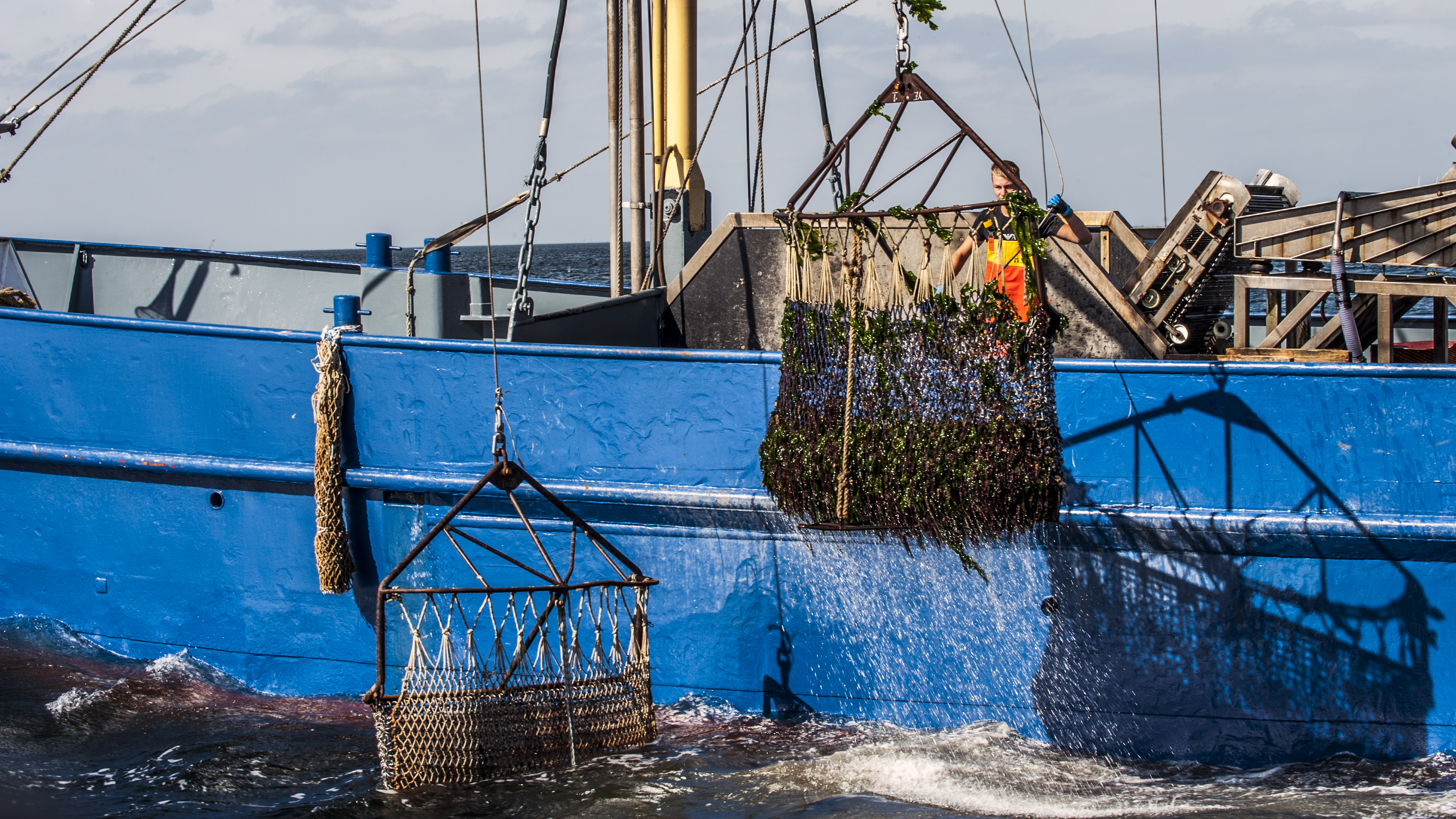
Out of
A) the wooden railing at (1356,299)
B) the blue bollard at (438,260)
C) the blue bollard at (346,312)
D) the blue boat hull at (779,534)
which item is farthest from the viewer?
the blue bollard at (438,260)

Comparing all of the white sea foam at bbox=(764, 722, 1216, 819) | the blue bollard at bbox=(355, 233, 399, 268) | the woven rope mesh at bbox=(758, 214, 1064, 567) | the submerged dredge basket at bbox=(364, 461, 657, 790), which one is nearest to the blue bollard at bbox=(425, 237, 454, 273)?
the blue bollard at bbox=(355, 233, 399, 268)

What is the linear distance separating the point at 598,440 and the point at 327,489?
135 cm

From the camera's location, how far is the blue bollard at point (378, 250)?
8086 mm

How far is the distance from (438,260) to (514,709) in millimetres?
3741

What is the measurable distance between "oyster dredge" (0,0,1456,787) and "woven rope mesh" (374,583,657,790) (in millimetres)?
17

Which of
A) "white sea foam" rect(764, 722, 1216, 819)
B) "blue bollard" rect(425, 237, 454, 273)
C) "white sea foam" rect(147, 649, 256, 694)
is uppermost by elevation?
"blue bollard" rect(425, 237, 454, 273)

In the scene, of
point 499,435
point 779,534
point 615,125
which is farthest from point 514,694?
point 615,125

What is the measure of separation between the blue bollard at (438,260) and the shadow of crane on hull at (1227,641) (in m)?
4.48

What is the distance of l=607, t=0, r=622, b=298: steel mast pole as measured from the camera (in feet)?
21.8


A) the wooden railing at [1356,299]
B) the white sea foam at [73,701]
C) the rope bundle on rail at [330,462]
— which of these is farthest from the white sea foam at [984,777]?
the white sea foam at [73,701]

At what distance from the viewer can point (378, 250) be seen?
812cm

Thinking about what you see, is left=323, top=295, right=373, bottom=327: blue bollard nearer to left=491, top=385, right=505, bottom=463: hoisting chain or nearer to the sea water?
left=491, top=385, right=505, bottom=463: hoisting chain

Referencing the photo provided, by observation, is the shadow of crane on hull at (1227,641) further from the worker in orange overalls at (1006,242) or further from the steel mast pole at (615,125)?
the steel mast pole at (615,125)

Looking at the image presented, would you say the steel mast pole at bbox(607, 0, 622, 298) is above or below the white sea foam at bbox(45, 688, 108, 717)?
above
